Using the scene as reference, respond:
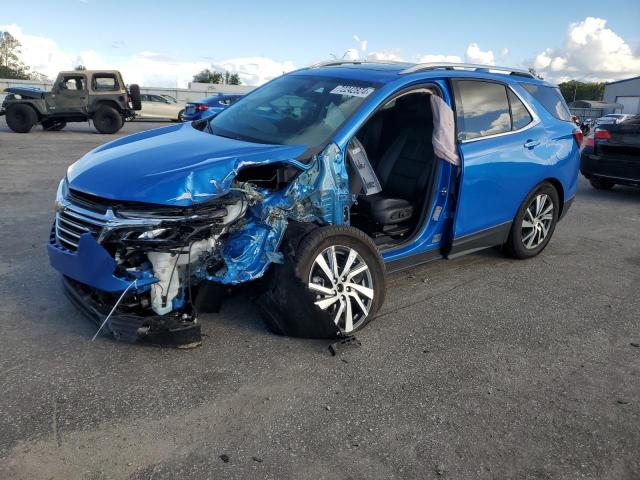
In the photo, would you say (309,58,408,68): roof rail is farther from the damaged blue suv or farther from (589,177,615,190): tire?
(589,177,615,190): tire

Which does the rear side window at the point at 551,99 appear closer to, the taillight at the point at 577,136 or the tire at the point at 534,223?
the taillight at the point at 577,136

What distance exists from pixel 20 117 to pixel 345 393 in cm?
1674

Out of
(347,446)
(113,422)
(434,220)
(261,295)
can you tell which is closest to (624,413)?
(347,446)

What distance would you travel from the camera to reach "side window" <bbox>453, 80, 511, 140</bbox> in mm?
4352

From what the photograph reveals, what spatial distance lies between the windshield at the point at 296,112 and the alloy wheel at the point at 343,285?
74 centimetres

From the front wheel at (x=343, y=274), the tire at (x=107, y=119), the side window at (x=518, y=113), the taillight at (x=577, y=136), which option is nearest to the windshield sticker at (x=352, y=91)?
the front wheel at (x=343, y=274)

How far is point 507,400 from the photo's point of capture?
9.88 feet

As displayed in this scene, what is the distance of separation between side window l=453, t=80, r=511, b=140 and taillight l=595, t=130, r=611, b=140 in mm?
5158

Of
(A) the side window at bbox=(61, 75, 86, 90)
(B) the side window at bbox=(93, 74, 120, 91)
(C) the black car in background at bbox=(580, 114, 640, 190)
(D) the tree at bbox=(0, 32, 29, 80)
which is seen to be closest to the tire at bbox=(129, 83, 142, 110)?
(B) the side window at bbox=(93, 74, 120, 91)

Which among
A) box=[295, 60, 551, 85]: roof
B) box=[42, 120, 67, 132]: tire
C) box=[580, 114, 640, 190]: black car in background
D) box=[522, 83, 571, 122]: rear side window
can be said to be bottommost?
box=[42, 120, 67, 132]: tire

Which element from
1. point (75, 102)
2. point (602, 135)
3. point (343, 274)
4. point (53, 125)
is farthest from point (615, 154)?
point (53, 125)

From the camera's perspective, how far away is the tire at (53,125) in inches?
672

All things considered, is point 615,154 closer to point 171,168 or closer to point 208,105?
point 171,168

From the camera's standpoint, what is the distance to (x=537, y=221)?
5320 millimetres
